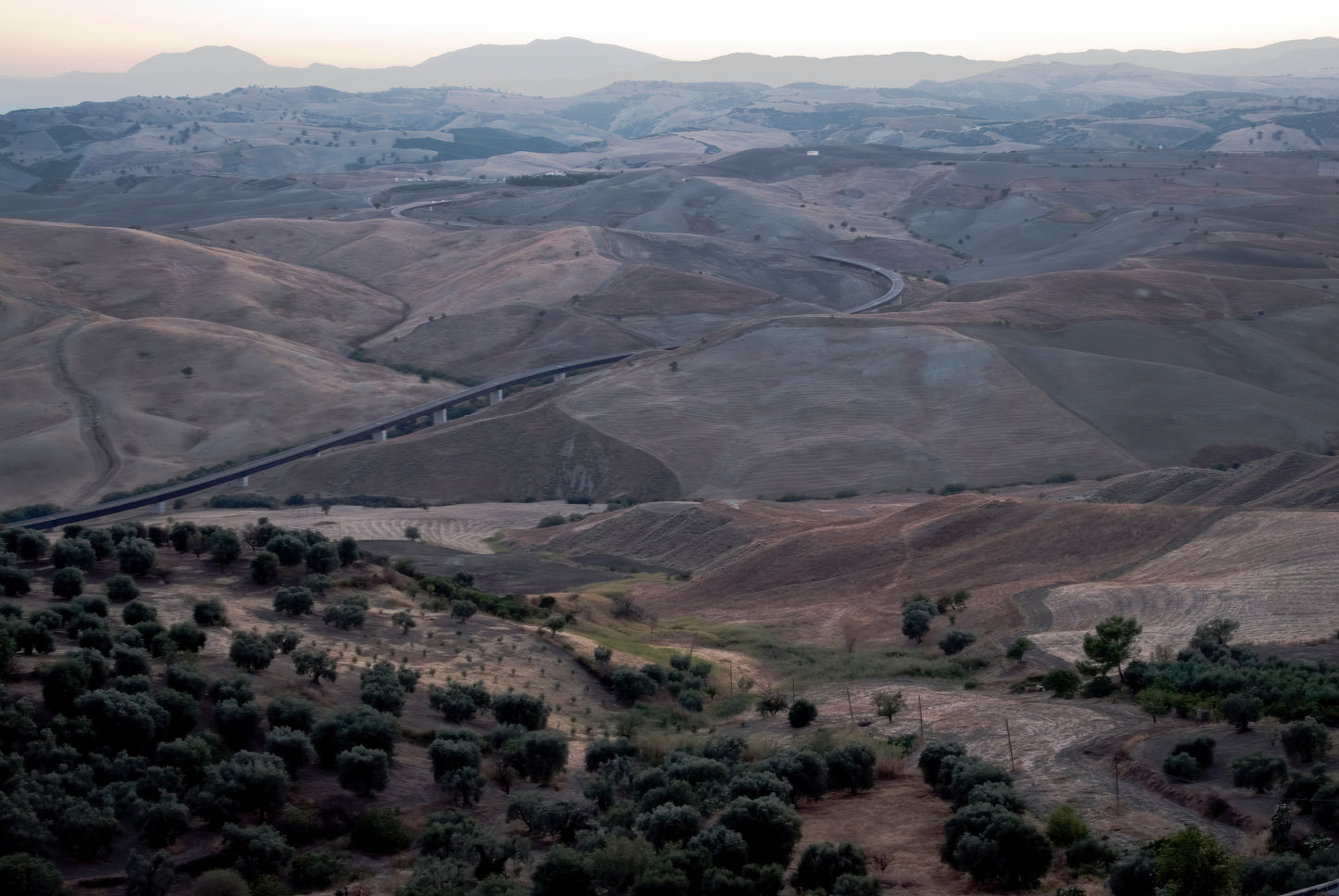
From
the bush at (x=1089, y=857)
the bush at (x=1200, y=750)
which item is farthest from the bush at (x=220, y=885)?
the bush at (x=1200, y=750)

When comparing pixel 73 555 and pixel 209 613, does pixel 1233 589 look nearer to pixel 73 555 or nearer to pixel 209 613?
pixel 209 613

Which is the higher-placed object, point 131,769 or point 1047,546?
point 131,769

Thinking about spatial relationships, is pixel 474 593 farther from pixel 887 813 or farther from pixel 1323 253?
pixel 1323 253

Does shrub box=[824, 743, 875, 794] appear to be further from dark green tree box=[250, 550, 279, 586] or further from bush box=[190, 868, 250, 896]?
dark green tree box=[250, 550, 279, 586]

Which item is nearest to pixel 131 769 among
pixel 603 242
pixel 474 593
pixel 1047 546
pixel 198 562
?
pixel 198 562

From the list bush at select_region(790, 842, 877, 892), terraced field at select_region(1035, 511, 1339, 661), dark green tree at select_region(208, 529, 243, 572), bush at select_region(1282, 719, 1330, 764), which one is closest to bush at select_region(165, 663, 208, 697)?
dark green tree at select_region(208, 529, 243, 572)

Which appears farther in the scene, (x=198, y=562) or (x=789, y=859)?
(x=198, y=562)

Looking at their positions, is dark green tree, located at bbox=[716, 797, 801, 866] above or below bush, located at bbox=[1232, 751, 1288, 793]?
below
